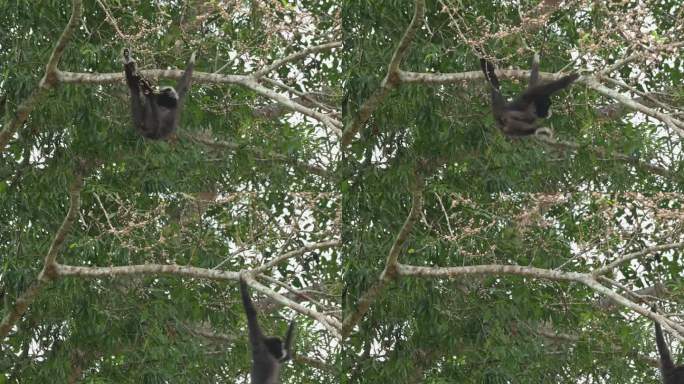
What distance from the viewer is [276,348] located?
922cm

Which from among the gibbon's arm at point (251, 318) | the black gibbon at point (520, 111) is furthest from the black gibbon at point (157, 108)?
the black gibbon at point (520, 111)

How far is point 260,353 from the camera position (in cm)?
920

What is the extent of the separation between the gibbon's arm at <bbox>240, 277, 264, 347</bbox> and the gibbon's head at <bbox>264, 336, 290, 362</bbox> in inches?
2.8

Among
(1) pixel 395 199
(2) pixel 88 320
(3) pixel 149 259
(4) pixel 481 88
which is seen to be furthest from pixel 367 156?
(2) pixel 88 320

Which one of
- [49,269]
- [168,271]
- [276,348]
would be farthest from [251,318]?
[49,269]

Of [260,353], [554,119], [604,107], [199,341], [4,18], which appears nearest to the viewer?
[260,353]

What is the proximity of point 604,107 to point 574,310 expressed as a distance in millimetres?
2705

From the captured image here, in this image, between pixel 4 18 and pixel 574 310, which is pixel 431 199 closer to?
pixel 574 310

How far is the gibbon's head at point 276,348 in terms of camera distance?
918 cm

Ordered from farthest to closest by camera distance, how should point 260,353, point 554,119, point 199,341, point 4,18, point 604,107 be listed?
point 604,107
point 199,341
point 554,119
point 4,18
point 260,353

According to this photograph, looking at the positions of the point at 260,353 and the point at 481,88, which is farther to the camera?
the point at 481,88

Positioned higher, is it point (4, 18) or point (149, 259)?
point (4, 18)

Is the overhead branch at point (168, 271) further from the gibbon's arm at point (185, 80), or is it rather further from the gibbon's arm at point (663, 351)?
the gibbon's arm at point (663, 351)

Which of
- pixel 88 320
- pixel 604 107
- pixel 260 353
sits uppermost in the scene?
pixel 604 107
